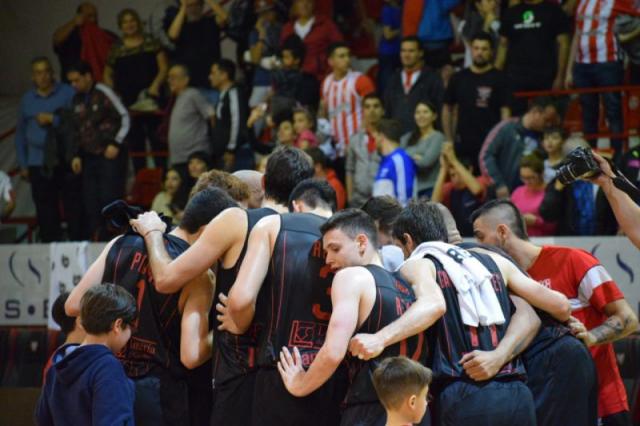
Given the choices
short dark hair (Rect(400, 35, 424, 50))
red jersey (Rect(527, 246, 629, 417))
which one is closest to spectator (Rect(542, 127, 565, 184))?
short dark hair (Rect(400, 35, 424, 50))

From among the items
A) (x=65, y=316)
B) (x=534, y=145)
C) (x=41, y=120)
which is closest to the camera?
(x=65, y=316)

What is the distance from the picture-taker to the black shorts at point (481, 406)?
5516 mm

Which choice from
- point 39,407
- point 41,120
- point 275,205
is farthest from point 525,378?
point 41,120

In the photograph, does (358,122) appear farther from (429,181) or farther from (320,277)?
(320,277)

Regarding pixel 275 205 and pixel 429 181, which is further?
pixel 429 181

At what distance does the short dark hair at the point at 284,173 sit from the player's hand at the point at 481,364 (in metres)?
1.36

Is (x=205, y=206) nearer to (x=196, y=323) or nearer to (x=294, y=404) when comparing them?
(x=196, y=323)

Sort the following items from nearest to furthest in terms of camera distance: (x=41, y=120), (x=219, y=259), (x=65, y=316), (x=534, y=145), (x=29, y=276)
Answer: (x=219, y=259), (x=65, y=316), (x=534, y=145), (x=29, y=276), (x=41, y=120)

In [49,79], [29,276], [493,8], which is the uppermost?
[493,8]

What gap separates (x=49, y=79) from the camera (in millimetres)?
14531

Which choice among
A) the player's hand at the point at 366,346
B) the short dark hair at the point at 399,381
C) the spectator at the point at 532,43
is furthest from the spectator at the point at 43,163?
the short dark hair at the point at 399,381

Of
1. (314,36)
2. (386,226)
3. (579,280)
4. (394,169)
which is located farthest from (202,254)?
(314,36)

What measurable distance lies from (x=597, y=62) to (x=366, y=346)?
Result: 7.80 m

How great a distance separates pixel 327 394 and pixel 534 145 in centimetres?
645
